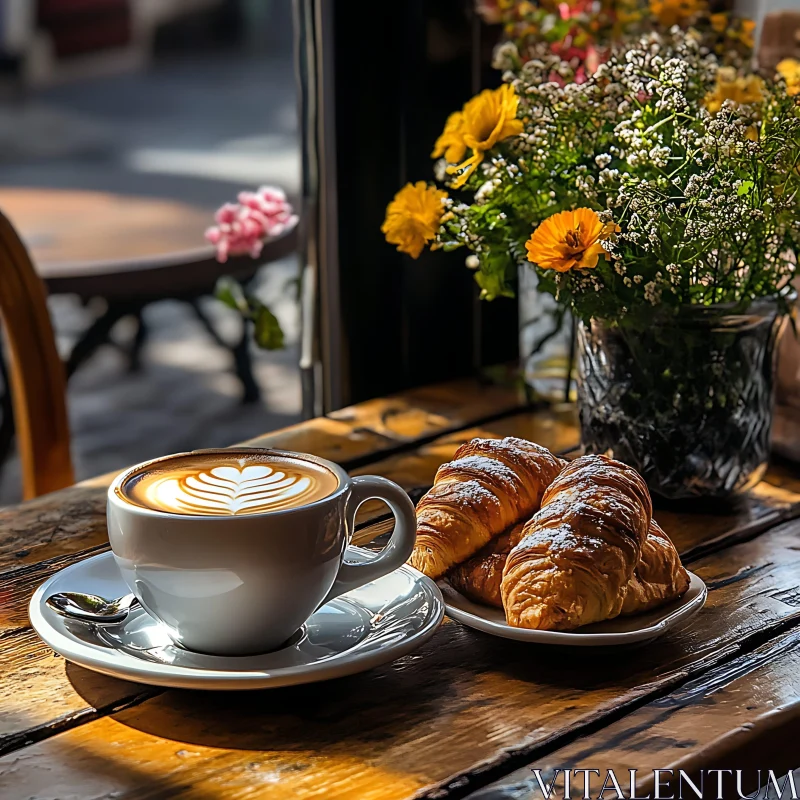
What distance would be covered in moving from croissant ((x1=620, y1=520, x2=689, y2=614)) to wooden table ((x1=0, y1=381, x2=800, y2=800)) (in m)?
0.03

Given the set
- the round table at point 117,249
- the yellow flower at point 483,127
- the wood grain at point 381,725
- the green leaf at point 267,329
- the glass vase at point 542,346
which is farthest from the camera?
the round table at point 117,249

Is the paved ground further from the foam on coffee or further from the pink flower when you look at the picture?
the foam on coffee

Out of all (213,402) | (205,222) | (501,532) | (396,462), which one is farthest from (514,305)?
(213,402)

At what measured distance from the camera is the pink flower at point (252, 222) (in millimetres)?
1347

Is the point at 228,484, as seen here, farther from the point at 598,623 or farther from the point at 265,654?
the point at 598,623

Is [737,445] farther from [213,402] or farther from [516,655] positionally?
[213,402]

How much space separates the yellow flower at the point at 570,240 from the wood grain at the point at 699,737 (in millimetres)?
304

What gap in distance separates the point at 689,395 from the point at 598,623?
29 centimetres

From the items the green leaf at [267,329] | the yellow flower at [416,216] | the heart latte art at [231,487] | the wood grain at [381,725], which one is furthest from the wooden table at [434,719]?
the green leaf at [267,329]

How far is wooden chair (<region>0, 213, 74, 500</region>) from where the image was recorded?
47.6 inches

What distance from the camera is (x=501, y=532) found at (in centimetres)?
79

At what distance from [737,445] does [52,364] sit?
709 mm

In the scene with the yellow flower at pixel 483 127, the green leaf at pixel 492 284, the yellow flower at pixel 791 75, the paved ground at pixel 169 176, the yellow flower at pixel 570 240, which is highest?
the yellow flower at pixel 791 75

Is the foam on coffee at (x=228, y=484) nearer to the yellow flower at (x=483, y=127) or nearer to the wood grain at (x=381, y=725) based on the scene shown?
the wood grain at (x=381, y=725)
